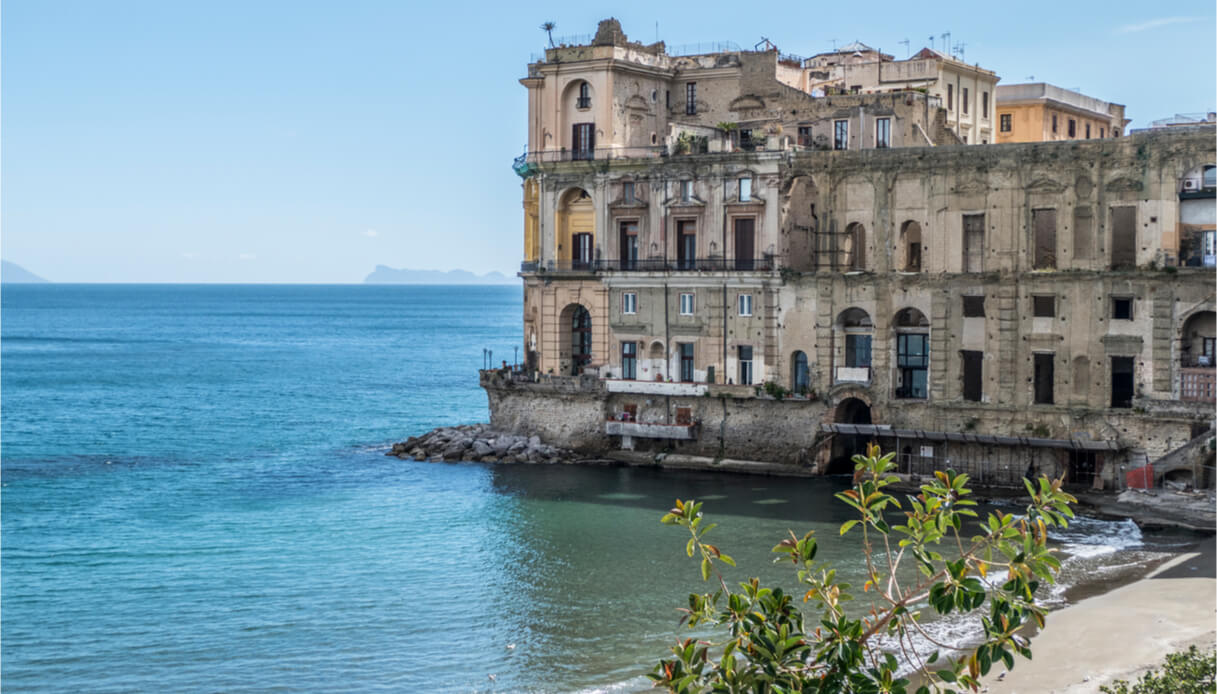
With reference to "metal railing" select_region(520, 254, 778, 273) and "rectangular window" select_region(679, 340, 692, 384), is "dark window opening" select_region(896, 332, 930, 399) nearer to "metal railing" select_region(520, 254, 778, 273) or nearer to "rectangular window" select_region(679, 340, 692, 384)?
"metal railing" select_region(520, 254, 778, 273)

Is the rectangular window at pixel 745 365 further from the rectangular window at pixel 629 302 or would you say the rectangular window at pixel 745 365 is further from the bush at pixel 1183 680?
the bush at pixel 1183 680

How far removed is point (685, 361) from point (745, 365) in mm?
2895

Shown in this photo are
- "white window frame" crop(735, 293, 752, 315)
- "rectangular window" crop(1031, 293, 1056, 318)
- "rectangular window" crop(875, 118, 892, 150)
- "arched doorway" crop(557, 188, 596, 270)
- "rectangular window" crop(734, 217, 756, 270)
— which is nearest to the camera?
"rectangular window" crop(1031, 293, 1056, 318)

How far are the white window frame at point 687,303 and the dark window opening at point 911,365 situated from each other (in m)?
8.94

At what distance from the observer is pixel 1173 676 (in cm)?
2342

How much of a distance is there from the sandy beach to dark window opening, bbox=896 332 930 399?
59.3 ft

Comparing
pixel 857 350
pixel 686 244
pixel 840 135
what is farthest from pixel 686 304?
pixel 840 135

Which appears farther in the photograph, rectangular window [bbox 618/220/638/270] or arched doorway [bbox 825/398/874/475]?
rectangular window [bbox 618/220/638/270]

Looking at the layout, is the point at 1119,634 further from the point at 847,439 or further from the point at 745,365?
the point at 745,365

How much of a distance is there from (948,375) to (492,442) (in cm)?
2023

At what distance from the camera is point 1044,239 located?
57719 millimetres

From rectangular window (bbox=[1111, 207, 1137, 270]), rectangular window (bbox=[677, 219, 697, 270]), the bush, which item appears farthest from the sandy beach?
rectangular window (bbox=[677, 219, 697, 270])

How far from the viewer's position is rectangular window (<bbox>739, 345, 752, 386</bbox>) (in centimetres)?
6050

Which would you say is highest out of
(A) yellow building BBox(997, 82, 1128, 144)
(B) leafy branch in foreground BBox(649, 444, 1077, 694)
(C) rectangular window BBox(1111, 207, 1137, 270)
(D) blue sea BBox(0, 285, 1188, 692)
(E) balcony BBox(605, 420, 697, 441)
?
(A) yellow building BBox(997, 82, 1128, 144)
